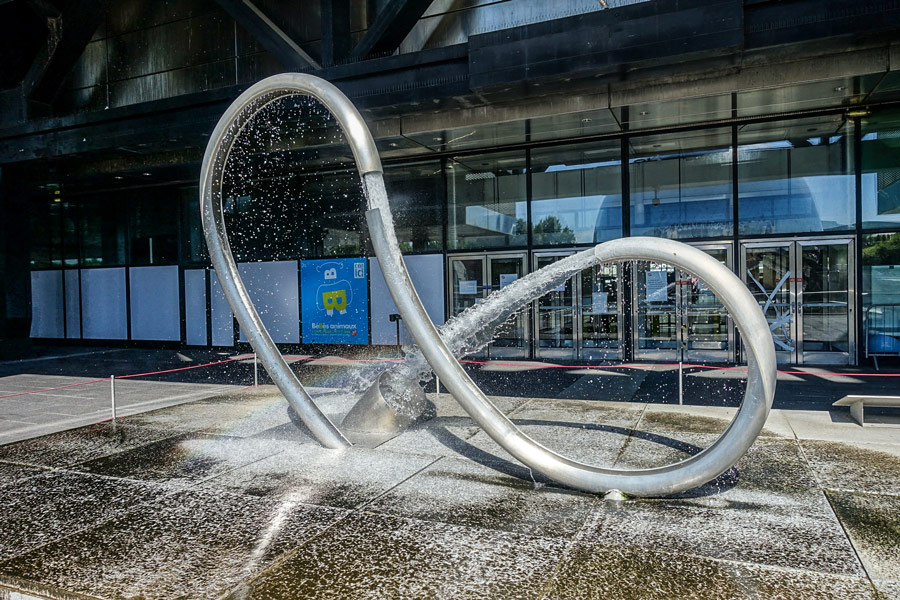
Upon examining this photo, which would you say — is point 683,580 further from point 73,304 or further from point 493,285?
point 73,304

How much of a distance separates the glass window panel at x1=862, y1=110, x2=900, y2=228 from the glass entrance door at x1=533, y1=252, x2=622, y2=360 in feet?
16.2

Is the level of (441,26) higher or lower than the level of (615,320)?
higher

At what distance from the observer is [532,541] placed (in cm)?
409

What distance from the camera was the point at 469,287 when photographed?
15.2 meters

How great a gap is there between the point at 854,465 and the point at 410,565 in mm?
4324

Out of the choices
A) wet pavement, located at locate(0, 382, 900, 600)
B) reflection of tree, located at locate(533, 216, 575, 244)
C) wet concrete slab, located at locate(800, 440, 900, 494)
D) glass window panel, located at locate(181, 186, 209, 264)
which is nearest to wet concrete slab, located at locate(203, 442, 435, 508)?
wet pavement, located at locate(0, 382, 900, 600)

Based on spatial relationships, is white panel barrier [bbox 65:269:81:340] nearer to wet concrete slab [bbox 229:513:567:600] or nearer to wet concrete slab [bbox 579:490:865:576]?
wet concrete slab [bbox 229:513:567:600]

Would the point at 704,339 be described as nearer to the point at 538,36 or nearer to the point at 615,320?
the point at 615,320

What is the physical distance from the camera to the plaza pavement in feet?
11.7

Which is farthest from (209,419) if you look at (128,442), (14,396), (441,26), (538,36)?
(441,26)

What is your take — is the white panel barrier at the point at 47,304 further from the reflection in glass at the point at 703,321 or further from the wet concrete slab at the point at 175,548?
the reflection in glass at the point at 703,321

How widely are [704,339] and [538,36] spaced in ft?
24.5

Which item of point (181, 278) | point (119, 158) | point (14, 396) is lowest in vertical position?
point (14, 396)

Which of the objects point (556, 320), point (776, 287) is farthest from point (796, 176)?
point (556, 320)
